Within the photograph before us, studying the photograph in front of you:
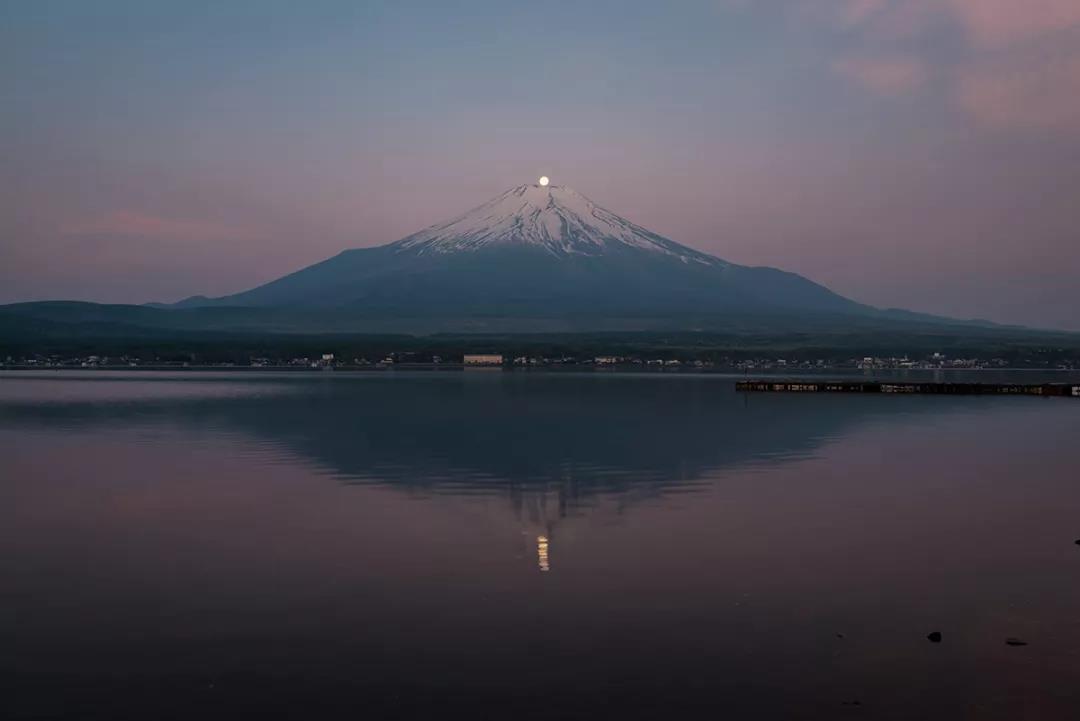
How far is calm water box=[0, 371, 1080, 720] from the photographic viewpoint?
13758 millimetres

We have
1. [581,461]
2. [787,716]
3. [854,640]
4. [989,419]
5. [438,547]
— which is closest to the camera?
[787,716]

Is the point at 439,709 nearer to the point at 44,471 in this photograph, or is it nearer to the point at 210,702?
the point at 210,702

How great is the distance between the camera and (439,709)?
515 inches

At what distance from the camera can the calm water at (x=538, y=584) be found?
13.8m

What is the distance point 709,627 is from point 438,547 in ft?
26.7

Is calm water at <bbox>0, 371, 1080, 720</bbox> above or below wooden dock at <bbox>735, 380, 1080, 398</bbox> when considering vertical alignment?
above

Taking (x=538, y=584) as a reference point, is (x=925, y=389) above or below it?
below

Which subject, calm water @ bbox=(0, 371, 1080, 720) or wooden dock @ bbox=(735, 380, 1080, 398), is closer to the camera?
calm water @ bbox=(0, 371, 1080, 720)

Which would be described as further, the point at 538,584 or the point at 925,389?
the point at 925,389

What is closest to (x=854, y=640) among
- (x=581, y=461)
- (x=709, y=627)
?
(x=709, y=627)

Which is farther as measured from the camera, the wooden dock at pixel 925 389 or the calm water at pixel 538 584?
the wooden dock at pixel 925 389

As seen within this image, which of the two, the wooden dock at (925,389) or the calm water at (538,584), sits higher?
the calm water at (538,584)

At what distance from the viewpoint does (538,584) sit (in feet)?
64.6

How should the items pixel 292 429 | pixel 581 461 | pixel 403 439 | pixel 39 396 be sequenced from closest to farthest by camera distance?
pixel 581 461
pixel 403 439
pixel 292 429
pixel 39 396
